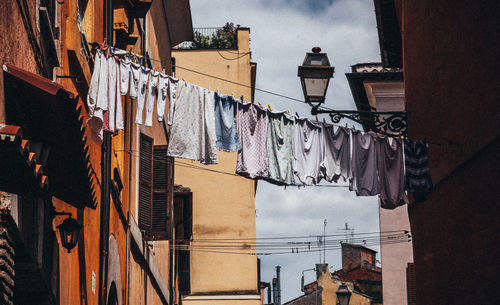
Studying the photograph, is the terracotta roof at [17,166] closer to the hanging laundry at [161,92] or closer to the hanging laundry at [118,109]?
the hanging laundry at [118,109]

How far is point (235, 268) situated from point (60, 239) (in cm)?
2116

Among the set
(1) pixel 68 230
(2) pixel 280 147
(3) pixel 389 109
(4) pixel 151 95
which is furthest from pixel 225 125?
(3) pixel 389 109

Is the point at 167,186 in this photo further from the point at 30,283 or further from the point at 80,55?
the point at 30,283

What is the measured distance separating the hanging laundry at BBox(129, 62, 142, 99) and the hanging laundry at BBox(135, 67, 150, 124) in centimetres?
3

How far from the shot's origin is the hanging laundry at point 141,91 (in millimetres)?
10320

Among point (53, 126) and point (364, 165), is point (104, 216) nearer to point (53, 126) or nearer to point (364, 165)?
point (364, 165)

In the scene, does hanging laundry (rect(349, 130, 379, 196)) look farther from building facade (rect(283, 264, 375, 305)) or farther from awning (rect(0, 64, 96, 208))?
building facade (rect(283, 264, 375, 305))

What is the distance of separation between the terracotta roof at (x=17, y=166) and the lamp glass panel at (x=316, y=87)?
571cm

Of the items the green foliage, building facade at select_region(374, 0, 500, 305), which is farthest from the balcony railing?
building facade at select_region(374, 0, 500, 305)

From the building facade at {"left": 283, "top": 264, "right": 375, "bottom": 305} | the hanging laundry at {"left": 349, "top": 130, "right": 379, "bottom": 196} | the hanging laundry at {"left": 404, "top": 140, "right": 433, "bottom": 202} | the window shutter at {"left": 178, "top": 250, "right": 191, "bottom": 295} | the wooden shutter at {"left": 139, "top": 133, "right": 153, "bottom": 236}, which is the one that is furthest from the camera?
the building facade at {"left": 283, "top": 264, "right": 375, "bottom": 305}

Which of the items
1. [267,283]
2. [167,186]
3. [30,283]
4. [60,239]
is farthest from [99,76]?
[267,283]

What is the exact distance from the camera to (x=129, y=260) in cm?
1520

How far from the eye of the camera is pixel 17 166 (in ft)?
17.6

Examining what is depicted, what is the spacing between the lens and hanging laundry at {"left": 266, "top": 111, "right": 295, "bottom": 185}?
1138 centimetres
